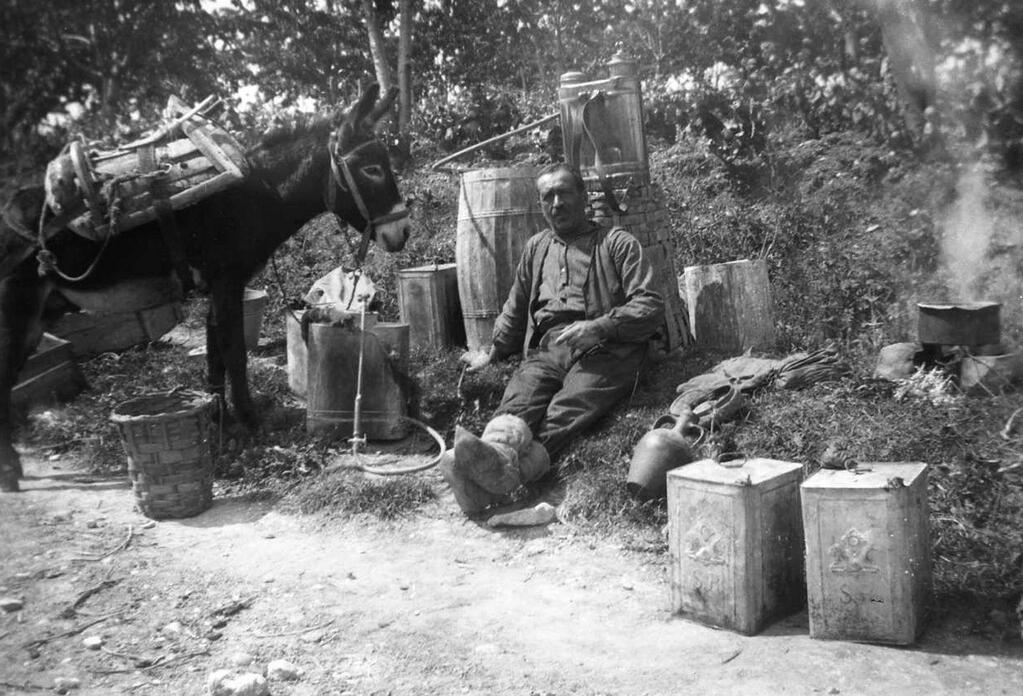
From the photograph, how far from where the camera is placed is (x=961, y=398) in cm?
437

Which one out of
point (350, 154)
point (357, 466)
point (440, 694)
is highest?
point (350, 154)

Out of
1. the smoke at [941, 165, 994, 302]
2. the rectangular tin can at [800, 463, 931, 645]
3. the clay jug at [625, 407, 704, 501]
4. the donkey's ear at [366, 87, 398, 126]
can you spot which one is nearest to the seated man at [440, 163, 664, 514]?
the clay jug at [625, 407, 704, 501]

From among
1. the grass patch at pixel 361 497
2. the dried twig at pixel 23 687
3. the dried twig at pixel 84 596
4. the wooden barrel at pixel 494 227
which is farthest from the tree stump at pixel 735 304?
the dried twig at pixel 23 687

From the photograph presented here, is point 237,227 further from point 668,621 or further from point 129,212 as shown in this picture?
point 668,621

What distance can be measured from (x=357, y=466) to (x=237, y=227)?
172cm

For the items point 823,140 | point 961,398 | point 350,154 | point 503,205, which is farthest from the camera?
point 823,140

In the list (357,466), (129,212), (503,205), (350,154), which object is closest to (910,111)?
(503,205)

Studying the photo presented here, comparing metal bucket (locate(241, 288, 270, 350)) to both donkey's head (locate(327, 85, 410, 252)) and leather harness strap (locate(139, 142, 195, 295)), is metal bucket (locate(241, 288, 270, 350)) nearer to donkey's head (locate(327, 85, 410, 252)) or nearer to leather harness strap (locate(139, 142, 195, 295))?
leather harness strap (locate(139, 142, 195, 295))

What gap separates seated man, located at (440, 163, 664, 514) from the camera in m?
4.41

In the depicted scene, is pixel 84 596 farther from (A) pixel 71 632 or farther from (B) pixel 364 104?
(B) pixel 364 104

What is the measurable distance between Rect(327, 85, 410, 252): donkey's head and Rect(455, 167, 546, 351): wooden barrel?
2.71 ft

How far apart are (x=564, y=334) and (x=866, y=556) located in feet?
6.70

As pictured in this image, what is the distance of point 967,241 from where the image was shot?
6906mm

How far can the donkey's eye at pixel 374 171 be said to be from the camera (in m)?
5.34
